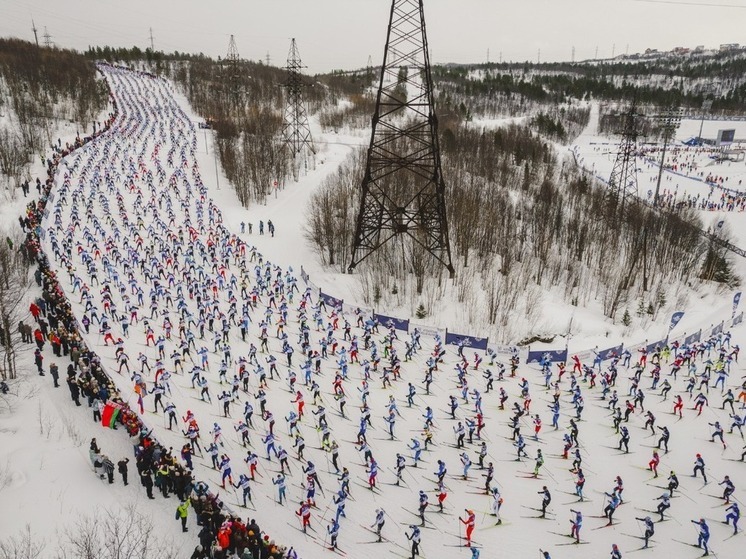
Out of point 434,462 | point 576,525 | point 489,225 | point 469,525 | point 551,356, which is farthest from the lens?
point 489,225

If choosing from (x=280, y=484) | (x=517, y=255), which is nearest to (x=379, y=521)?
(x=280, y=484)

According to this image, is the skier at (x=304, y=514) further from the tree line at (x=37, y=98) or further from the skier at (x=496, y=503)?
the tree line at (x=37, y=98)

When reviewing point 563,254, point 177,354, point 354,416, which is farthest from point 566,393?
point 563,254

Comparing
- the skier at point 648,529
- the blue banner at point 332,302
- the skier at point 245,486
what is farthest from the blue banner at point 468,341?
the skier at point 245,486

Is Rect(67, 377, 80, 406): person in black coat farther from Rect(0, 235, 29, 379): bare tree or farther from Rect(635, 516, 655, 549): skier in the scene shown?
Rect(635, 516, 655, 549): skier

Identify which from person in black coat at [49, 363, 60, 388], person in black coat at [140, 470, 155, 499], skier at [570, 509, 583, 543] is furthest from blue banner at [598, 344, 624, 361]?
person in black coat at [49, 363, 60, 388]

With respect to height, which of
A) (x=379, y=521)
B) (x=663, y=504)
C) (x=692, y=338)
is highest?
(x=379, y=521)

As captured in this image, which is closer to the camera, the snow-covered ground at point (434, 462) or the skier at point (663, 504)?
the snow-covered ground at point (434, 462)

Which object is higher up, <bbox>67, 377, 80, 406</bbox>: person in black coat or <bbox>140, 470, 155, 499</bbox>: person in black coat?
<bbox>67, 377, 80, 406</bbox>: person in black coat

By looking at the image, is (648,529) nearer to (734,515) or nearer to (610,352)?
(734,515)
